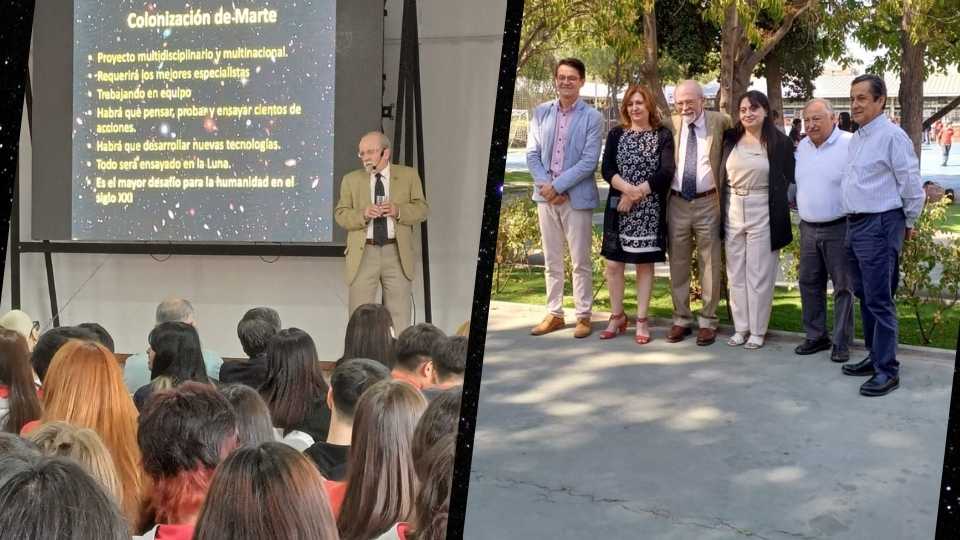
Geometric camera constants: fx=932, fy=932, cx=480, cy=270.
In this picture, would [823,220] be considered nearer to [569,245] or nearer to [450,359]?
[569,245]

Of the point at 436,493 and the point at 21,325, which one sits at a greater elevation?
the point at 21,325

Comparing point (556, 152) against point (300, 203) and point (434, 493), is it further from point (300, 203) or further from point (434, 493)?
point (434, 493)

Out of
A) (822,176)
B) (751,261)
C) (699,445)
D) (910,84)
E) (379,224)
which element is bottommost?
(699,445)

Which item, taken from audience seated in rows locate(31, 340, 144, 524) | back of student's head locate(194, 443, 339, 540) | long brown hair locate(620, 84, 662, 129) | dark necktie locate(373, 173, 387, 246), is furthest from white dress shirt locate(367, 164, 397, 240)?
long brown hair locate(620, 84, 662, 129)

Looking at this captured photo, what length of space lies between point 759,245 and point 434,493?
5.16 feet

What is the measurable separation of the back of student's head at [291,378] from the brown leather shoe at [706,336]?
5.32 ft

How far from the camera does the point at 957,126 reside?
8.33 feet

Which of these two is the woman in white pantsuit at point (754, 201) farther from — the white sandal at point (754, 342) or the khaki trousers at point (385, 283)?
the khaki trousers at point (385, 283)

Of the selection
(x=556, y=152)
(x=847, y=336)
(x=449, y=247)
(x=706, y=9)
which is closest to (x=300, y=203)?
(x=449, y=247)

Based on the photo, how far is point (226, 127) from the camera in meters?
1.95

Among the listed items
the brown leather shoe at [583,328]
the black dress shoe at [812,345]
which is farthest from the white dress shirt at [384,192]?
the black dress shoe at [812,345]

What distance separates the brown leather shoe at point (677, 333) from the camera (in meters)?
3.24

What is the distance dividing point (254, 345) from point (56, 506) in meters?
0.58

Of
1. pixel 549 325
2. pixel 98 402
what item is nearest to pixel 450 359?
pixel 98 402
